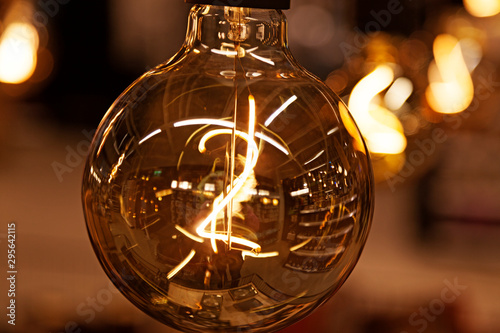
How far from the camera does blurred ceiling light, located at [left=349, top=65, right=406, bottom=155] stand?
2047mm

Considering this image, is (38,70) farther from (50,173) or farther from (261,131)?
(261,131)

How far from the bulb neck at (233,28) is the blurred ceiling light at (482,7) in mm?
2497

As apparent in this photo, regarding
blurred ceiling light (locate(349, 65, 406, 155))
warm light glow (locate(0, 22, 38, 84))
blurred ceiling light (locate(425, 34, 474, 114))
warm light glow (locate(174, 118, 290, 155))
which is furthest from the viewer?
warm light glow (locate(0, 22, 38, 84))

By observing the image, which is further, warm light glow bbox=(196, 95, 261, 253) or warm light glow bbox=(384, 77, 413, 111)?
warm light glow bbox=(384, 77, 413, 111)

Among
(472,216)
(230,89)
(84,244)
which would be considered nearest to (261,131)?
(230,89)

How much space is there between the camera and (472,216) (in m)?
2.66

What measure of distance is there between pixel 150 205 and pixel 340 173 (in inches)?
4.5

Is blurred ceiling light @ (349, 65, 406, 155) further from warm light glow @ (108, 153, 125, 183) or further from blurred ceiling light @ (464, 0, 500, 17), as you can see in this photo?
warm light glow @ (108, 153, 125, 183)

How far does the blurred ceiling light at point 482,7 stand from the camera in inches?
108

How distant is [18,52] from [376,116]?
1510 millimetres

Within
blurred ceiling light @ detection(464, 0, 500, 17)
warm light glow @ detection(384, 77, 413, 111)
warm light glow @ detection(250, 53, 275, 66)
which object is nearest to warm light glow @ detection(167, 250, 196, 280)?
warm light glow @ detection(250, 53, 275, 66)

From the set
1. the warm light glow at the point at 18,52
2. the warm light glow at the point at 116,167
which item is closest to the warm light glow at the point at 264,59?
the warm light glow at the point at 116,167

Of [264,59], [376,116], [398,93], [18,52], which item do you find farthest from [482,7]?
[264,59]

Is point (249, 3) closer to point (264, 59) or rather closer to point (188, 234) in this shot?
point (264, 59)
